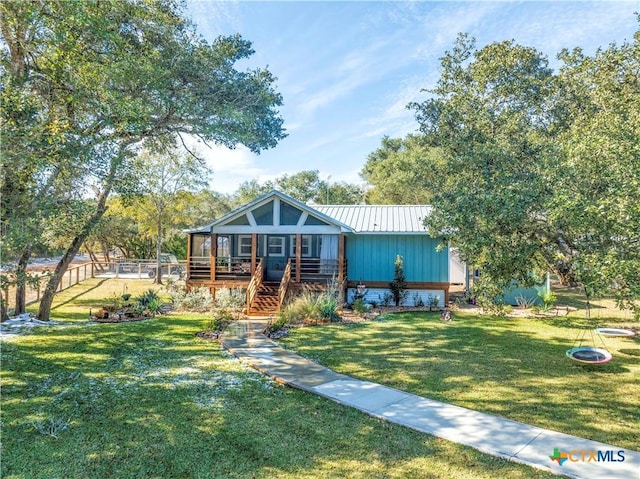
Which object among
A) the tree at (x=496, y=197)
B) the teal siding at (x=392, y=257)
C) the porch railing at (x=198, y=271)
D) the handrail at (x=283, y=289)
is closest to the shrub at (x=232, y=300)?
the handrail at (x=283, y=289)

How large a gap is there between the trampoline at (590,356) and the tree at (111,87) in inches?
344

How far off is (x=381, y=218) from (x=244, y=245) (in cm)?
657

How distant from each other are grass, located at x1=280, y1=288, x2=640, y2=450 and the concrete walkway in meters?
0.29

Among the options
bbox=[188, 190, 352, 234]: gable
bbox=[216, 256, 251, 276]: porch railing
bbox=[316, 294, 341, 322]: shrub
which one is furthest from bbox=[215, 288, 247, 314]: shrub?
bbox=[316, 294, 341, 322]: shrub

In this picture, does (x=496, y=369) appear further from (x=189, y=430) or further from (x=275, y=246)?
(x=275, y=246)

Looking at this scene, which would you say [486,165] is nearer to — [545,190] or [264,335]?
[545,190]

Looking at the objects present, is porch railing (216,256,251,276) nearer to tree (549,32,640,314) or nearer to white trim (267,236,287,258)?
white trim (267,236,287,258)

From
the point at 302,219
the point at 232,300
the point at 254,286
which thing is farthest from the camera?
the point at 302,219

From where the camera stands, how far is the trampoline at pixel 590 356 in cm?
683

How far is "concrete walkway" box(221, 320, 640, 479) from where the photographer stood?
3.88 meters

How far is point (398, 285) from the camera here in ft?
49.9

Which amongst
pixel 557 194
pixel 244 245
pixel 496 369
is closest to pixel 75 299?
pixel 244 245

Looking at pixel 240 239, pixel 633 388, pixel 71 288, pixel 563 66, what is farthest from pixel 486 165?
pixel 71 288

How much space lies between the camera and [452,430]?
4645 millimetres
